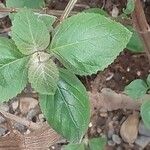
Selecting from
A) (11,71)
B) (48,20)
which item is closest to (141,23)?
(48,20)

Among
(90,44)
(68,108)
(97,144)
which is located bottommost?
(97,144)

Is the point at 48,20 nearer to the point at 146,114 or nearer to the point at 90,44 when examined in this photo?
the point at 90,44

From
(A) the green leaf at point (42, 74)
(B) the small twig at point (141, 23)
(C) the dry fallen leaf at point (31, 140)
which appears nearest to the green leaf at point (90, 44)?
(A) the green leaf at point (42, 74)

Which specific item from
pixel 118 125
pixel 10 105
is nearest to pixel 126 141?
pixel 118 125

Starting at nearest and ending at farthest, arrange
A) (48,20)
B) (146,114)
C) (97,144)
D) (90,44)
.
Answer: (90,44) < (48,20) < (146,114) < (97,144)

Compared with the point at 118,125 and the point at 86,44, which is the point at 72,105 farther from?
the point at 118,125

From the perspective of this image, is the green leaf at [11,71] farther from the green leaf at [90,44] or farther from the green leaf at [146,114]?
the green leaf at [146,114]
